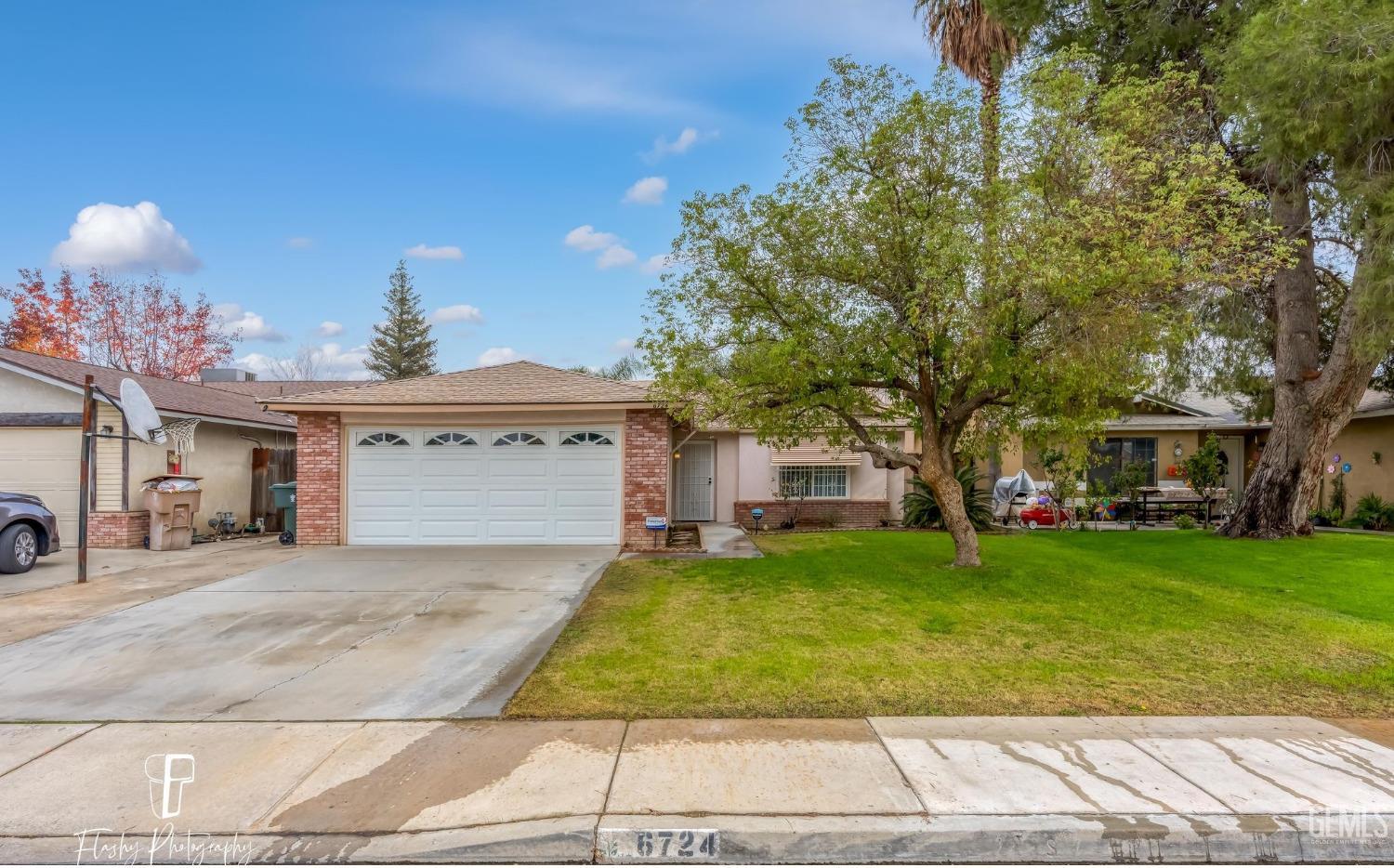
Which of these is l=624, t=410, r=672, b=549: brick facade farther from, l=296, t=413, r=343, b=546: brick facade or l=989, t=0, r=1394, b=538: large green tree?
l=989, t=0, r=1394, b=538: large green tree

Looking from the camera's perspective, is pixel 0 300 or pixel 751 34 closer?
pixel 751 34

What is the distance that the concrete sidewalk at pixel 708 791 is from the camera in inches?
123

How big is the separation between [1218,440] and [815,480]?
1184 centimetres

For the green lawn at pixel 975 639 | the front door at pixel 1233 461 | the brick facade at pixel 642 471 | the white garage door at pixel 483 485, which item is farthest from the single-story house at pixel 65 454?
the front door at pixel 1233 461

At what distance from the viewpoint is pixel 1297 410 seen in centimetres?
1291

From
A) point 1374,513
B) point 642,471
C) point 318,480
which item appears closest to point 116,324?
point 318,480

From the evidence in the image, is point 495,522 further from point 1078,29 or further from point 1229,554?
point 1078,29

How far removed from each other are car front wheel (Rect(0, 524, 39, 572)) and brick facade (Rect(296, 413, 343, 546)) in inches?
134

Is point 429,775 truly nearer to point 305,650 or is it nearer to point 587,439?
point 305,650

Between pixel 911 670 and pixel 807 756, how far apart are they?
1.87 meters

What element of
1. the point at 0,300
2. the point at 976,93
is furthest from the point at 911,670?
the point at 0,300

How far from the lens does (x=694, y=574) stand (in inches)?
Answer: 371

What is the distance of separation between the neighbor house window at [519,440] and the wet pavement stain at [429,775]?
26.3 feet

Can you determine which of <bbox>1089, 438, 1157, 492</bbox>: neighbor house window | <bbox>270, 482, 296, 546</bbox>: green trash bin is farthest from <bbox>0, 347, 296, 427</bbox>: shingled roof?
<bbox>1089, 438, 1157, 492</bbox>: neighbor house window
